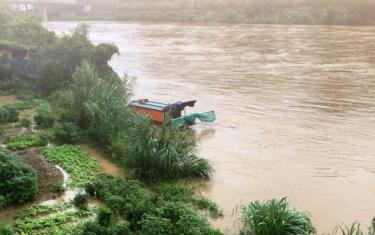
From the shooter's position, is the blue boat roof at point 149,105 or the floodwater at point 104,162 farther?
the blue boat roof at point 149,105

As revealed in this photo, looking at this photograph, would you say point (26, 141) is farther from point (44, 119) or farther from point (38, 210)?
point (38, 210)

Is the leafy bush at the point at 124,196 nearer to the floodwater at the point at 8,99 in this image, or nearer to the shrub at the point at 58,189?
the shrub at the point at 58,189

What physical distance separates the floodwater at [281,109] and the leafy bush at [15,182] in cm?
365

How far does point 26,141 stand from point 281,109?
921cm

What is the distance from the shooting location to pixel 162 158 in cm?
1021

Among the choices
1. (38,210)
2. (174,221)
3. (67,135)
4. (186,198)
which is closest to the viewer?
(174,221)

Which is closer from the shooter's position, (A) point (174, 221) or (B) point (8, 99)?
(A) point (174, 221)

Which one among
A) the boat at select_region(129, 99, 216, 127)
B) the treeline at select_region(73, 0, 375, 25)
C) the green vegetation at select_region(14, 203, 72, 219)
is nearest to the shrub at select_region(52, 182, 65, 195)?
the green vegetation at select_region(14, 203, 72, 219)

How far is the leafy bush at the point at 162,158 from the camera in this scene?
10.3 m

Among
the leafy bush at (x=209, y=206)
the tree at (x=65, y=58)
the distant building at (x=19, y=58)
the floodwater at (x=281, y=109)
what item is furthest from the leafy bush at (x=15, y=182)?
the distant building at (x=19, y=58)

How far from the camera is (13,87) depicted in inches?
737

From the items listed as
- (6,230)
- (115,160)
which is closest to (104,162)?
(115,160)

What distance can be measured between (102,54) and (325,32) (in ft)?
84.8

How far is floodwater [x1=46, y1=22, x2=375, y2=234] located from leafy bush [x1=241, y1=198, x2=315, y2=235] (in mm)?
728
